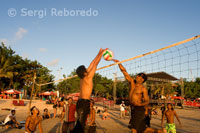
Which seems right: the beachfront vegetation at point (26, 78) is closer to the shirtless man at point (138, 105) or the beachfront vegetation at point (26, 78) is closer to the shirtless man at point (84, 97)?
the shirtless man at point (138, 105)

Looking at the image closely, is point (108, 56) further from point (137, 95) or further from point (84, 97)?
point (84, 97)

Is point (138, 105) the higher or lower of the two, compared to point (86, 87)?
lower

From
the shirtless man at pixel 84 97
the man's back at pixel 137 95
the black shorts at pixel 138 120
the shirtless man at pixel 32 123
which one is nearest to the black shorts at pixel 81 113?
the shirtless man at pixel 84 97

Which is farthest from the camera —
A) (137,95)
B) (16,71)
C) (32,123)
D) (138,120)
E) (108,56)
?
(16,71)

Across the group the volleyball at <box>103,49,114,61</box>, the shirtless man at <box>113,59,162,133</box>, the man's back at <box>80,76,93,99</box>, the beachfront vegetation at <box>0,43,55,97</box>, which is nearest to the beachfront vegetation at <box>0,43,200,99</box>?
the beachfront vegetation at <box>0,43,55,97</box>

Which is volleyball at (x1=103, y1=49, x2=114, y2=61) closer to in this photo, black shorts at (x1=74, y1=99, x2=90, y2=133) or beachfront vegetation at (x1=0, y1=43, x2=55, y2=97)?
black shorts at (x1=74, y1=99, x2=90, y2=133)

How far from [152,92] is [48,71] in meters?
29.5

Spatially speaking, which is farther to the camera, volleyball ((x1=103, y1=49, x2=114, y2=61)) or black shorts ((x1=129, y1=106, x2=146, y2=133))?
volleyball ((x1=103, y1=49, x2=114, y2=61))

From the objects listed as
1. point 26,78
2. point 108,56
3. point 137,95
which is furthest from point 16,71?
point 137,95

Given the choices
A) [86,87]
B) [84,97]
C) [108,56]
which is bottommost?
[84,97]

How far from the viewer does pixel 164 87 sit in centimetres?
3416

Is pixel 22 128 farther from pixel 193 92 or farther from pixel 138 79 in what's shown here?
pixel 193 92

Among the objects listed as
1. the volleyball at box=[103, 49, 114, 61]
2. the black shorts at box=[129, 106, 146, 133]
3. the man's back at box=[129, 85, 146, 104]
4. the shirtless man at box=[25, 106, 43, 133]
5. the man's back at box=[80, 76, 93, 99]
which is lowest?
the shirtless man at box=[25, 106, 43, 133]

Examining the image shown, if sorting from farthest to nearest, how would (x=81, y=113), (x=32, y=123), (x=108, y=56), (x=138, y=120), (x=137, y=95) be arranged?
1. (x=108, y=56)
2. (x=32, y=123)
3. (x=137, y=95)
4. (x=138, y=120)
5. (x=81, y=113)
